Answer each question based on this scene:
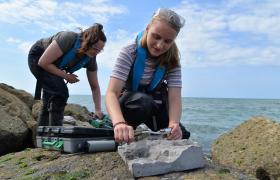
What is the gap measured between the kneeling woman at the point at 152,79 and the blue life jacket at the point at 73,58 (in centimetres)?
131

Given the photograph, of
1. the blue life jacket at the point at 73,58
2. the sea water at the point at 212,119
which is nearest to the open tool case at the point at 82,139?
the blue life jacket at the point at 73,58

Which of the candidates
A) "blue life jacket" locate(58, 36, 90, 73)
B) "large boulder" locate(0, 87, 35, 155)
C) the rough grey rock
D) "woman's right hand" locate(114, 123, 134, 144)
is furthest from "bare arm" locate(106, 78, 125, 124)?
"large boulder" locate(0, 87, 35, 155)

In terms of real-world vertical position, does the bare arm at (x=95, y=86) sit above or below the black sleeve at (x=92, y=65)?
below

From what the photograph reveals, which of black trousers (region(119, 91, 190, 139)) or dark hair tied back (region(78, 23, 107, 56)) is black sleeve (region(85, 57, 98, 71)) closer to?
dark hair tied back (region(78, 23, 107, 56))

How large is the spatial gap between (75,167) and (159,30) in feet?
4.68

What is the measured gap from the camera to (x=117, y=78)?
3910mm

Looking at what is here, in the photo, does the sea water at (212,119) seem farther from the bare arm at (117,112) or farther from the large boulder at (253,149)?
the bare arm at (117,112)

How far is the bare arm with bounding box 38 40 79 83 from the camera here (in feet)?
17.1

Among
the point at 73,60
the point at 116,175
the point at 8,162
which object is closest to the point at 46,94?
the point at 73,60

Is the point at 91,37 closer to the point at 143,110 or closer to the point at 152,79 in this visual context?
the point at 152,79

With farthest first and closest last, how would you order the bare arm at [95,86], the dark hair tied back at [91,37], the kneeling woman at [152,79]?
the bare arm at [95,86] → the dark hair tied back at [91,37] → the kneeling woman at [152,79]

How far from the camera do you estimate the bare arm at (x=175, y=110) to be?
376 cm

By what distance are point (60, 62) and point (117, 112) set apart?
2.08 meters

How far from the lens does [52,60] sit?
524cm
